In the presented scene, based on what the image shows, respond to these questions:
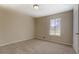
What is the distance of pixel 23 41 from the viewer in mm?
2004

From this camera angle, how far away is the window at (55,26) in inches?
67.1

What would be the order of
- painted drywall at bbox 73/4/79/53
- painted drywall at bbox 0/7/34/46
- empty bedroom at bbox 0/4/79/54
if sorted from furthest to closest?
painted drywall at bbox 0/7/34/46 → empty bedroom at bbox 0/4/79/54 → painted drywall at bbox 73/4/79/53

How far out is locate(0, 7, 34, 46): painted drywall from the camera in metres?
1.78

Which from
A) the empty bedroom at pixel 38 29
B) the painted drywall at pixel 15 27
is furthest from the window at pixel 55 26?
the painted drywall at pixel 15 27

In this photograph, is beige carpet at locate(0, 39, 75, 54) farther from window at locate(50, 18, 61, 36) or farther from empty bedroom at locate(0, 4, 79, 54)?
window at locate(50, 18, 61, 36)

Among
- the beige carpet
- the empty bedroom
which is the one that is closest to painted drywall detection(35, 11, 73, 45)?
the empty bedroom

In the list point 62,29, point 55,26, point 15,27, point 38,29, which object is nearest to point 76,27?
point 62,29

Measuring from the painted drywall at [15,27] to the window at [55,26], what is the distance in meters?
0.49

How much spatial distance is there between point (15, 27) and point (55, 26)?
1.00 metres

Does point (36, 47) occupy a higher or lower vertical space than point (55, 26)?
lower

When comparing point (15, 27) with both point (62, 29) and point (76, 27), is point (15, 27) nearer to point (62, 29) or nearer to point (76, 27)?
point (62, 29)

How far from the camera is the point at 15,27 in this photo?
1.93m

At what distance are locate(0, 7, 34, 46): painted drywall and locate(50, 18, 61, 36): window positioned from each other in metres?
0.49

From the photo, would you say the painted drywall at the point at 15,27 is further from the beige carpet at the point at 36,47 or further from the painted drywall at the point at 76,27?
the painted drywall at the point at 76,27
